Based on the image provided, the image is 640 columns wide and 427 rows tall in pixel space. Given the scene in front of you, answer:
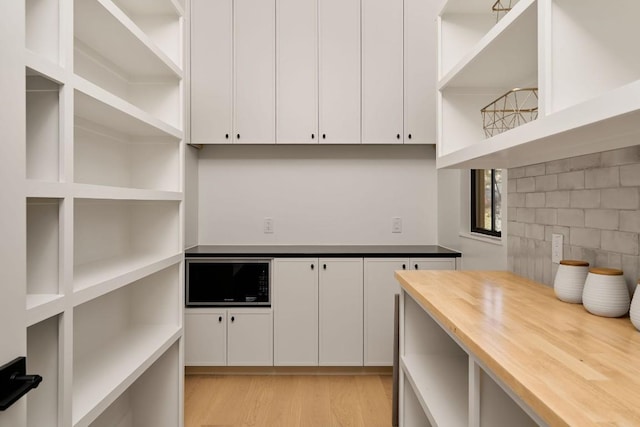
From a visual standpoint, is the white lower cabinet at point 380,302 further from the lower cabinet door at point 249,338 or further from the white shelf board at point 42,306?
the white shelf board at point 42,306

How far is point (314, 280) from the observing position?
9.49 feet

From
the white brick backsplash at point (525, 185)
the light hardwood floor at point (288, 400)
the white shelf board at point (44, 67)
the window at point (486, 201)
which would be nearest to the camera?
the white shelf board at point (44, 67)

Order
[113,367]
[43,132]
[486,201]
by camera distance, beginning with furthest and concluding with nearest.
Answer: [486,201], [113,367], [43,132]

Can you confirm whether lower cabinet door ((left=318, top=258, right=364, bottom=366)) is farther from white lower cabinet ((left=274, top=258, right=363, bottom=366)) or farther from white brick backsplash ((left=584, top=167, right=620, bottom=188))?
white brick backsplash ((left=584, top=167, right=620, bottom=188))

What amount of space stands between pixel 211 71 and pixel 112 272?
6.43 feet

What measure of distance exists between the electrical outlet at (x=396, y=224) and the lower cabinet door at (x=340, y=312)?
612mm

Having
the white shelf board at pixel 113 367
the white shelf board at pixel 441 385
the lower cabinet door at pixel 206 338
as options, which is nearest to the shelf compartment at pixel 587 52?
the white shelf board at pixel 441 385

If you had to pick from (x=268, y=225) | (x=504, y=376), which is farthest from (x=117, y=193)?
(x=268, y=225)

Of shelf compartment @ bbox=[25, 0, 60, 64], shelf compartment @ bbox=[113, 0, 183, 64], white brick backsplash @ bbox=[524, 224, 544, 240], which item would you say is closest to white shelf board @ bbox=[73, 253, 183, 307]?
shelf compartment @ bbox=[25, 0, 60, 64]

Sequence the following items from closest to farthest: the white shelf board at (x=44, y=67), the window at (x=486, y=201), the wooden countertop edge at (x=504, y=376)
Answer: the wooden countertop edge at (x=504, y=376)
the white shelf board at (x=44, y=67)
the window at (x=486, y=201)

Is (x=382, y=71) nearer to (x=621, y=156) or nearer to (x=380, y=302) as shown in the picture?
(x=380, y=302)

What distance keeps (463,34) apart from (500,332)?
152 cm

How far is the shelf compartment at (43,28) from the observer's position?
1145 mm

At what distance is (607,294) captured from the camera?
1163 mm
